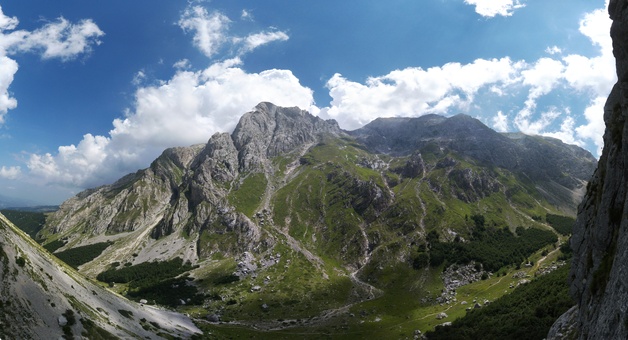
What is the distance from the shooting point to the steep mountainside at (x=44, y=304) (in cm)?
3603

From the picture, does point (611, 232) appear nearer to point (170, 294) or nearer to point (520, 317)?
point (520, 317)

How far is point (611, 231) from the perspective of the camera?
33.2 meters

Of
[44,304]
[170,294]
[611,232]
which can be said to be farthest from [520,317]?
[170,294]

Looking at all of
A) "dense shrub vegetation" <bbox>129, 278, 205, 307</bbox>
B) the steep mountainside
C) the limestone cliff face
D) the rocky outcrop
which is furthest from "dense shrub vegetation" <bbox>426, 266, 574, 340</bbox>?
"dense shrub vegetation" <bbox>129, 278, 205, 307</bbox>

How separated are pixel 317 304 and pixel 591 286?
145m

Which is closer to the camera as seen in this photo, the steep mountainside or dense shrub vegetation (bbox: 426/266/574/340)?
the steep mountainside

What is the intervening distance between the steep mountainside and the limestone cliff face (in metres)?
56.5

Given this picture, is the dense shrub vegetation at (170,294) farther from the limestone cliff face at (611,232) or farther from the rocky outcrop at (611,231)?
the rocky outcrop at (611,231)

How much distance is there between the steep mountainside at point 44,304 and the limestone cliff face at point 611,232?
56483 millimetres

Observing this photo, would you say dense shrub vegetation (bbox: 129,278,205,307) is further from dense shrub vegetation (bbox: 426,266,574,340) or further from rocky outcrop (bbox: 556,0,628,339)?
rocky outcrop (bbox: 556,0,628,339)

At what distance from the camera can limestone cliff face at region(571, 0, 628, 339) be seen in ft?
89.8

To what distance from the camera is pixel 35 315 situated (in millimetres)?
37844

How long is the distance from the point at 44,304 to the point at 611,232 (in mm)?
65617

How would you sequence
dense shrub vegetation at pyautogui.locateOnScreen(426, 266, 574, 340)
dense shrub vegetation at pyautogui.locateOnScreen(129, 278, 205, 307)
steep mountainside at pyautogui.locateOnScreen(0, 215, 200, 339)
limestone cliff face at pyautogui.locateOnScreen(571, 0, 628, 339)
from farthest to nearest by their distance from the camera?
dense shrub vegetation at pyautogui.locateOnScreen(129, 278, 205, 307) < dense shrub vegetation at pyautogui.locateOnScreen(426, 266, 574, 340) < steep mountainside at pyautogui.locateOnScreen(0, 215, 200, 339) < limestone cliff face at pyautogui.locateOnScreen(571, 0, 628, 339)
